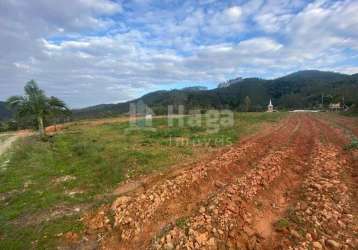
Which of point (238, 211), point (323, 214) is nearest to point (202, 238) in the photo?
point (238, 211)

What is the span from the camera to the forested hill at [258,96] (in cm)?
8676

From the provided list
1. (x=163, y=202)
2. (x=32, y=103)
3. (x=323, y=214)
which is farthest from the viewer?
(x=32, y=103)

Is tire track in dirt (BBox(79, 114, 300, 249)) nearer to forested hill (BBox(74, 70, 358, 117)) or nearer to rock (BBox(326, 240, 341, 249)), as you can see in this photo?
rock (BBox(326, 240, 341, 249))

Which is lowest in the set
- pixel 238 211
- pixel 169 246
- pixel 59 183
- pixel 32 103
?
pixel 59 183

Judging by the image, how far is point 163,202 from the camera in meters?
5.14

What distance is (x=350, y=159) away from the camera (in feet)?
24.5

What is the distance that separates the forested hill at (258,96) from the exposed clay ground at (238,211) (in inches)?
2813

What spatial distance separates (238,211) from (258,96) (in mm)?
136248

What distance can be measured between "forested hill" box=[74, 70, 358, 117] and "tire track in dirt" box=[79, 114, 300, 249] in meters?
70.9

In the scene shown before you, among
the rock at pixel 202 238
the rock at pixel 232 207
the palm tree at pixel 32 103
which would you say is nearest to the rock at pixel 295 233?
the rock at pixel 232 207

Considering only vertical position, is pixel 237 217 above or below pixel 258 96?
below

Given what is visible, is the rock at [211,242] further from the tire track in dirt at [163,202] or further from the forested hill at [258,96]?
the forested hill at [258,96]

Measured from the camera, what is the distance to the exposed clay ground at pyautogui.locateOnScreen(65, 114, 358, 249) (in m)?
3.70

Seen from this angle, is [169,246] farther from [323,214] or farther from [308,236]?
[323,214]
